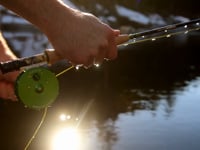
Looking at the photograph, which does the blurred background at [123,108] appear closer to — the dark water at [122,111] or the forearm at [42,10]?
the dark water at [122,111]

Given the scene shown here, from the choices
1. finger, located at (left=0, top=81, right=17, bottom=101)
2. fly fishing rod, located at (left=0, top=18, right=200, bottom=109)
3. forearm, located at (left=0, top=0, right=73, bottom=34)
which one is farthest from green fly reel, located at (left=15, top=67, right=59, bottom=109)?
forearm, located at (left=0, top=0, right=73, bottom=34)

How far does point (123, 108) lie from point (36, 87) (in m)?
5.47

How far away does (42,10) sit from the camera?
84.2 inches

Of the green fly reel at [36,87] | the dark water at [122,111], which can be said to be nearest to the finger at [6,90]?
the green fly reel at [36,87]

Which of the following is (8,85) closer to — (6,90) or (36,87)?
(6,90)

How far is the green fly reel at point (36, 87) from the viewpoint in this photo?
2592 mm

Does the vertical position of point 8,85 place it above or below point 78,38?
above

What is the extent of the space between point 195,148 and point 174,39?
478 inches

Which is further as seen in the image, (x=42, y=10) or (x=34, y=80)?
(x=34, y=80)

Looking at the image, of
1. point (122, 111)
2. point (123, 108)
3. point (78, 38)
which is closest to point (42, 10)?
point (78, 38)

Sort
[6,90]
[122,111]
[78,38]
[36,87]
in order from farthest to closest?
[122,111] → [6,90] → [36,87] → [78,38]

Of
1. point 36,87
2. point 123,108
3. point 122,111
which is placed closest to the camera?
point 36,87

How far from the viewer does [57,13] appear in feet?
7.05

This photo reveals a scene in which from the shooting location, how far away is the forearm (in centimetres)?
214
